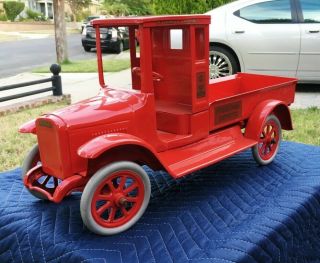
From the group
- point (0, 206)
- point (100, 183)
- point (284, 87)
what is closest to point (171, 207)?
point (100, 183)

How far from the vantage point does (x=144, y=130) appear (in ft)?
7.55

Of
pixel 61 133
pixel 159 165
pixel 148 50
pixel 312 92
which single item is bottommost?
pixel 312 92

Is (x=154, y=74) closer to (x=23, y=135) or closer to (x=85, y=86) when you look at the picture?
(x=23, y=135)

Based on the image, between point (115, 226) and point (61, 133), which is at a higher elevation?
point (61, 133)

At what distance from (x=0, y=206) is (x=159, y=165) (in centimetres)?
94

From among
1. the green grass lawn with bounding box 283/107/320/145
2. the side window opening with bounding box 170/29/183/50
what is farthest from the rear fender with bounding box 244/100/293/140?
the green grass lawn with bounding box 283/107/320/145

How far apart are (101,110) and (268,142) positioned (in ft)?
4.19

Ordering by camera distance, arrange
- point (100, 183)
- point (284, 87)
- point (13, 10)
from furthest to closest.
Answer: point (13, 10)
point (284, 87)
point (100, 183)

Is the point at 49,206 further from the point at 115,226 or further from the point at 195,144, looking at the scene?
the point at 195,144

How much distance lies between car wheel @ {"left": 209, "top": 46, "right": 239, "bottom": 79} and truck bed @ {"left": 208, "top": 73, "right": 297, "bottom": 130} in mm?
3111

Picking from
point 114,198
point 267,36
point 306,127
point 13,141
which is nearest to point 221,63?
point 267,36

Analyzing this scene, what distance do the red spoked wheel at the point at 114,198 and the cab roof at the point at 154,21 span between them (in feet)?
2.32

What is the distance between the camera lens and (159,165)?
2289 mm

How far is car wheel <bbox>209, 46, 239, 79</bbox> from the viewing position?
21.3 ft
